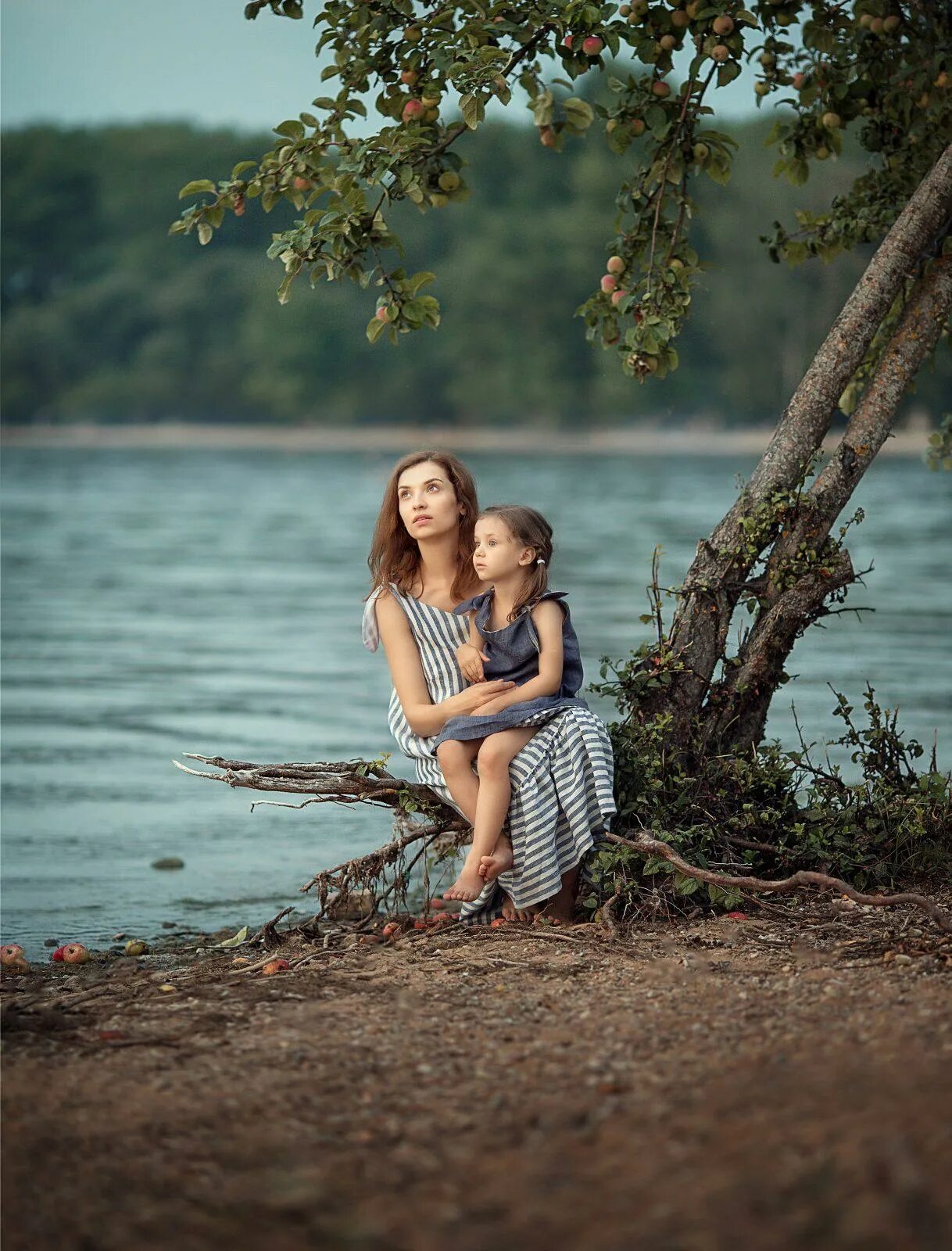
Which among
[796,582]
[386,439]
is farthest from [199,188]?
[386,439]

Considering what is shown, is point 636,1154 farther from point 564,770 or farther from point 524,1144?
point 564,770

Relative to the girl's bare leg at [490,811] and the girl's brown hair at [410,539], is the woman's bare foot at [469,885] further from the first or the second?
the girl's brown hair at [410,539]

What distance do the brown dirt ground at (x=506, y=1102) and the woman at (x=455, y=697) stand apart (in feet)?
1.45

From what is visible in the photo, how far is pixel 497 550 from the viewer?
506 cm

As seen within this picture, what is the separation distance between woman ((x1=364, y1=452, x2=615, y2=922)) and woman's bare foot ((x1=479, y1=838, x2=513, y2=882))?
0.14 ft

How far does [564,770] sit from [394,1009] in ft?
4.05

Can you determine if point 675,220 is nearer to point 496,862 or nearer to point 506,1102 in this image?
point 496,862

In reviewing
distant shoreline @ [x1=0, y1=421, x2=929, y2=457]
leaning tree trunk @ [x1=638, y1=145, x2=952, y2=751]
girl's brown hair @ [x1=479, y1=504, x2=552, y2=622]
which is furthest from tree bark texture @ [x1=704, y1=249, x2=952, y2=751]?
distant shoreline @ [x1=0, y1=421, x2=929, y2=457]

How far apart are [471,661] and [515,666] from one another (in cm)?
15

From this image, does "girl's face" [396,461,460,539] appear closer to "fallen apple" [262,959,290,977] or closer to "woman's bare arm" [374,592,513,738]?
"woman's bare arm" [374,592,513,738]

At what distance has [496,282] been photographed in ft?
274

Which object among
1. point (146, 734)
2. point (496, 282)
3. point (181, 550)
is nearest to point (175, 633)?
point (146, 734)

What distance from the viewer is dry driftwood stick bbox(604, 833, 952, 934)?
14.2 ft

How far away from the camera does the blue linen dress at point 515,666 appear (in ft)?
16.3
